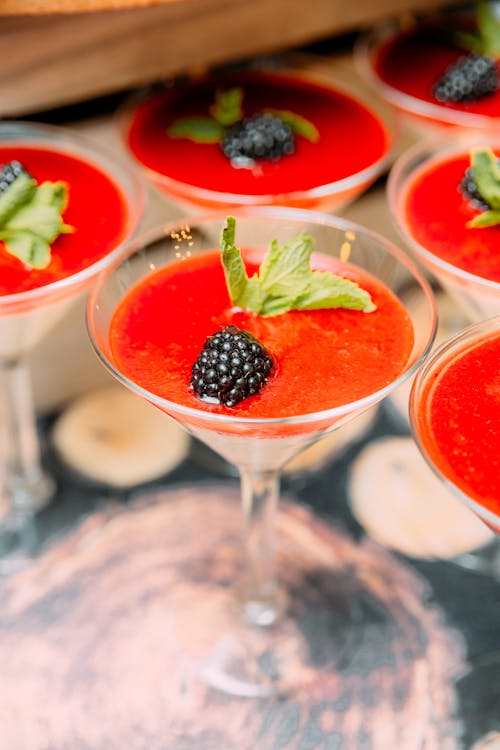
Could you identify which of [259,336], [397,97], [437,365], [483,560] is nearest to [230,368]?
[259,336]

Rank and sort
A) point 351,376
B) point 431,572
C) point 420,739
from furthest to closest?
point 431,572, point 420,739, point 351,376

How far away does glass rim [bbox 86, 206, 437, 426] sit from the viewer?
1295 millimetres

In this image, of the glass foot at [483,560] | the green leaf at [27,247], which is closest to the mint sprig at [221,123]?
the green leaf at [27,247]

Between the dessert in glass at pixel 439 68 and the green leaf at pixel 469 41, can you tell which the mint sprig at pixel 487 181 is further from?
the green leaf at pixel 469 41

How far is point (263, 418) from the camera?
1.30 metres

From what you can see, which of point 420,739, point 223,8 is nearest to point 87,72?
point 223,8

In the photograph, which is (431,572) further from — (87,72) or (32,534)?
(87,72)

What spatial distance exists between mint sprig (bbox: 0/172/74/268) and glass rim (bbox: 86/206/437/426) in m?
0.14

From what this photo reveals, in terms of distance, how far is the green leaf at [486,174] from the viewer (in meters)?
1.71

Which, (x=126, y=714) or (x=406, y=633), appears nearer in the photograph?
(x=126, y=714)

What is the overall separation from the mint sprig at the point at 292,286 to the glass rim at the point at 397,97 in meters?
0.87

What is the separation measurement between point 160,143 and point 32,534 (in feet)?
2.98

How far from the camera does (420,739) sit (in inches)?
64.8

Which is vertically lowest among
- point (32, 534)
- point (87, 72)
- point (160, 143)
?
point (32, 534)
